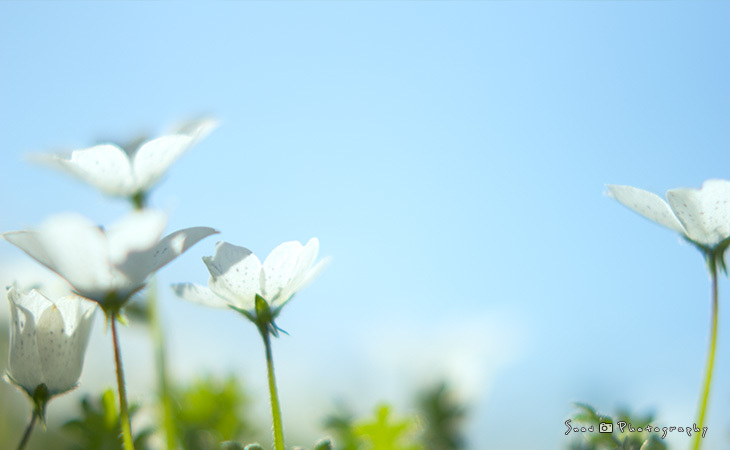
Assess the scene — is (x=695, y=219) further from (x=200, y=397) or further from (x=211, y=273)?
(x=200, y=397)

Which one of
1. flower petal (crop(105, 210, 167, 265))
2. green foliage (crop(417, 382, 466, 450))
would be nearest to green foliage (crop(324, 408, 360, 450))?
green foliage (crop(417, 382, 466, 450))

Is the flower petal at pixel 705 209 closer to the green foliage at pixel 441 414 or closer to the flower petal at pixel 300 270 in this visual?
the flower petal at pixel 300 270

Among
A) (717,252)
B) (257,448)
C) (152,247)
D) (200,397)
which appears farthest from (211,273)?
(200,397)

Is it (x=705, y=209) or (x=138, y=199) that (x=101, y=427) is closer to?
(x=138, y=199)

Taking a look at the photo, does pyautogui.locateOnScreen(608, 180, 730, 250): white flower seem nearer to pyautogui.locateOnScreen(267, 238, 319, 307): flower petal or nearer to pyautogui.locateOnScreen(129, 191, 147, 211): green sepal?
pyautogui.locateOnScreen(267, 238, 319, 307): flower petal

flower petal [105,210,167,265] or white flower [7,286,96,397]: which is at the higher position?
flower petal [105,210,167,265]
